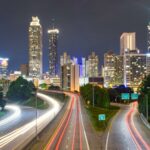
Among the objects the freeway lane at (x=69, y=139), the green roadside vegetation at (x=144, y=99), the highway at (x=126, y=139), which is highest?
the green roadside vegetation at (x=144, y=99)

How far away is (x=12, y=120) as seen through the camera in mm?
112688

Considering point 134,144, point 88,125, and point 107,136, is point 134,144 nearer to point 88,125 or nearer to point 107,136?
point 107,136

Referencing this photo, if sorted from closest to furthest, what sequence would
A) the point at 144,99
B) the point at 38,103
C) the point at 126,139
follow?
the point at 126,139
the point at 144,99
the point at 38,103

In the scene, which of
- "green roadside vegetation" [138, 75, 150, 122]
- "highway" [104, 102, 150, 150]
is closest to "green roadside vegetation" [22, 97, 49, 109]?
"green roadside vegetation" [138, 75, 150, 122]

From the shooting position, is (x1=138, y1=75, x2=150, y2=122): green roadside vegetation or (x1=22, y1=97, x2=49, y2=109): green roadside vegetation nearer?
(x1=138, y1=75, x2=150, y2=122): green roadside vegetation

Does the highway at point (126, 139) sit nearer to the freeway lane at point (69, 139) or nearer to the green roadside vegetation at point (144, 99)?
the freeway lane at point (69, 139)

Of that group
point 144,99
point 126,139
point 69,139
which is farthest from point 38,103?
point 69,139

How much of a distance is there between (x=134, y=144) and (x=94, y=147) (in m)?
7.68

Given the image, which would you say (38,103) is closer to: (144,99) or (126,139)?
(144,99)

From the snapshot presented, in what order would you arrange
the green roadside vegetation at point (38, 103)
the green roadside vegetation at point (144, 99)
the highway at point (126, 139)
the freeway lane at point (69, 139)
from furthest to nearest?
the green roadside vegetation at point (38, 103) < the green roadside vegetation at point (144, 99) < the highway at point (126, 139) < the freeway lane at point (69, 139)

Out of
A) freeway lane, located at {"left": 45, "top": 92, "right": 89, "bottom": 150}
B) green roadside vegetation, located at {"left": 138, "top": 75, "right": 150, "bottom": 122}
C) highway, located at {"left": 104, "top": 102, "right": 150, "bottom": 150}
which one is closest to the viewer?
freeway lane, located at {"left": 45, "top": 92, "right": 89, "bottom": 150}

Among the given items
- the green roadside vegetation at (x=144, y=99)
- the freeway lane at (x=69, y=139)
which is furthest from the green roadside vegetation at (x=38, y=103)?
the freeway lane at (x=69, y=139)

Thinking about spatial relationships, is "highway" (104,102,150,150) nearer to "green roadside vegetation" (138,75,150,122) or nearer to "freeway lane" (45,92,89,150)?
"freeway lane" (45,92,89,150)

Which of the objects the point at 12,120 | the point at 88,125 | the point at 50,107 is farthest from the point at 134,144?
the point at 50,107
